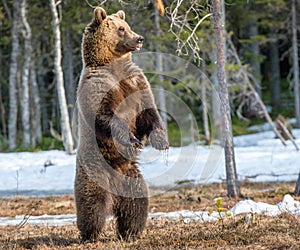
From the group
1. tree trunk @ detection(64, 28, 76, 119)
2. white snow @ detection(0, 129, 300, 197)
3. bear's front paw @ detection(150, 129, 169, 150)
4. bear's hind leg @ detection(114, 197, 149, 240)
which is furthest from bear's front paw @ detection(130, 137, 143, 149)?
tree trunk @ detection(64, 28, 76, 119)

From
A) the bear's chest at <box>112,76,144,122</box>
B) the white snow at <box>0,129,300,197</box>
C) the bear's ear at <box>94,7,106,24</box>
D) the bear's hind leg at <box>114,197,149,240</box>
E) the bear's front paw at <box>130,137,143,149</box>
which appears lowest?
the white snow at <box>0,129,300,197</box>

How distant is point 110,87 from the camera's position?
20.9ft

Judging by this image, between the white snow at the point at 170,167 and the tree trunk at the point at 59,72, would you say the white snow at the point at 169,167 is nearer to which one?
the white snow at the point at 170,167

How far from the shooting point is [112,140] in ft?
20.8

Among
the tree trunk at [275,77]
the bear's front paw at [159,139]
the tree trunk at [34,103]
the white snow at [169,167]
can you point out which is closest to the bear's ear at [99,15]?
the bear's front paw at [159,139]

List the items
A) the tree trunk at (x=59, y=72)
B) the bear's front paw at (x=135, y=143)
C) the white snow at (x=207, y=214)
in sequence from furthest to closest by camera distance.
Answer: the tree trunk at (x=59, y=72), the white snow at (x=207, y=214), the bear's front paw at (x=135, y=143)

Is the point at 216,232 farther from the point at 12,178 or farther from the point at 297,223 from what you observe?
the point at 12,178

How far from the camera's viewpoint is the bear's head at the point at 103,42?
22.1 ft

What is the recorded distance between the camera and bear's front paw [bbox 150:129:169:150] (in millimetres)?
6332

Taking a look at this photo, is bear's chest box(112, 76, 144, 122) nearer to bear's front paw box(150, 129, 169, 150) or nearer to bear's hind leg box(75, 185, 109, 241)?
bear's front paw box(150, 129, 169, 150)

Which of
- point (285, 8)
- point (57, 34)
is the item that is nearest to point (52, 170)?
point (57, 34)

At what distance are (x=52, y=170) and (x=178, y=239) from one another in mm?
11666

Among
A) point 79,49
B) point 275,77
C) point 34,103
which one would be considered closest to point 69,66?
point 79,49

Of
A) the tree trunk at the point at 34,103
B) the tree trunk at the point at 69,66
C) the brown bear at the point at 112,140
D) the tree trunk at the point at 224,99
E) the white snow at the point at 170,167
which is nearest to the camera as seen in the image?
the brown bear at the point at 112,140
